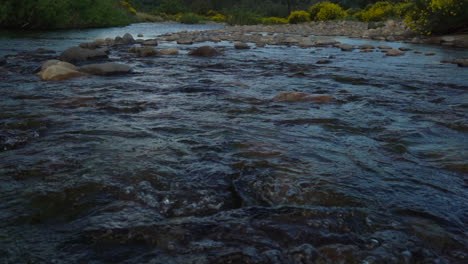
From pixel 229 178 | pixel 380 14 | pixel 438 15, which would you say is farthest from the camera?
pixel 380 14

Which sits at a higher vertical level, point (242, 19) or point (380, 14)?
point (242, 19)

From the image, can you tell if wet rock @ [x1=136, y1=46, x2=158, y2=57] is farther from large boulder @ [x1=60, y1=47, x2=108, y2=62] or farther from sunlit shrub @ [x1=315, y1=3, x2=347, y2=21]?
sunlit shrub @ [x1=315, y1=3, x2=347, y2=21]

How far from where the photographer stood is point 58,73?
568 centimetres

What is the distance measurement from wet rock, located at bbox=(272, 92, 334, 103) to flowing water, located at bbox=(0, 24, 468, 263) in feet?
0.50

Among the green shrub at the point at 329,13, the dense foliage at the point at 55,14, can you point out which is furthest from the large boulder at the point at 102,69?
the green shrub at the point at 329,13

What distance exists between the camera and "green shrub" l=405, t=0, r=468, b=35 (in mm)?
13727

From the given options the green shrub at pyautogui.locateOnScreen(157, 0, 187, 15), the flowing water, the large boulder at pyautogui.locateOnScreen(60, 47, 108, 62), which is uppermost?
the green shrub at pyautogui.locateOnScreen(157, 0, 187, 15)


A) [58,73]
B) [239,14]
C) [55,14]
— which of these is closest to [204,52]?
[58,73]

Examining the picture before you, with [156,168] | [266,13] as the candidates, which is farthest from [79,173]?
[266,13]

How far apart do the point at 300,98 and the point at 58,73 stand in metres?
3.77

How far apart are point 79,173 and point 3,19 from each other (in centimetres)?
1700

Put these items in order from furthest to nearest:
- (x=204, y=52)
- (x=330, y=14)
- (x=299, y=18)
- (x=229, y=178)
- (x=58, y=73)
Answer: (x=299, y=18) < (x=330, y=14) < (x=204, y=52) < (x=58, y=73) < (x=229, y=178)

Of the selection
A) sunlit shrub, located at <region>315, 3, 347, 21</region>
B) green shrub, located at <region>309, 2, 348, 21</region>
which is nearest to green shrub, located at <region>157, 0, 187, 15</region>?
green shrub, located at <region>309, 2, 348, 21</region>

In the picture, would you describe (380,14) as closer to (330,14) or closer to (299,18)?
(330,14)
